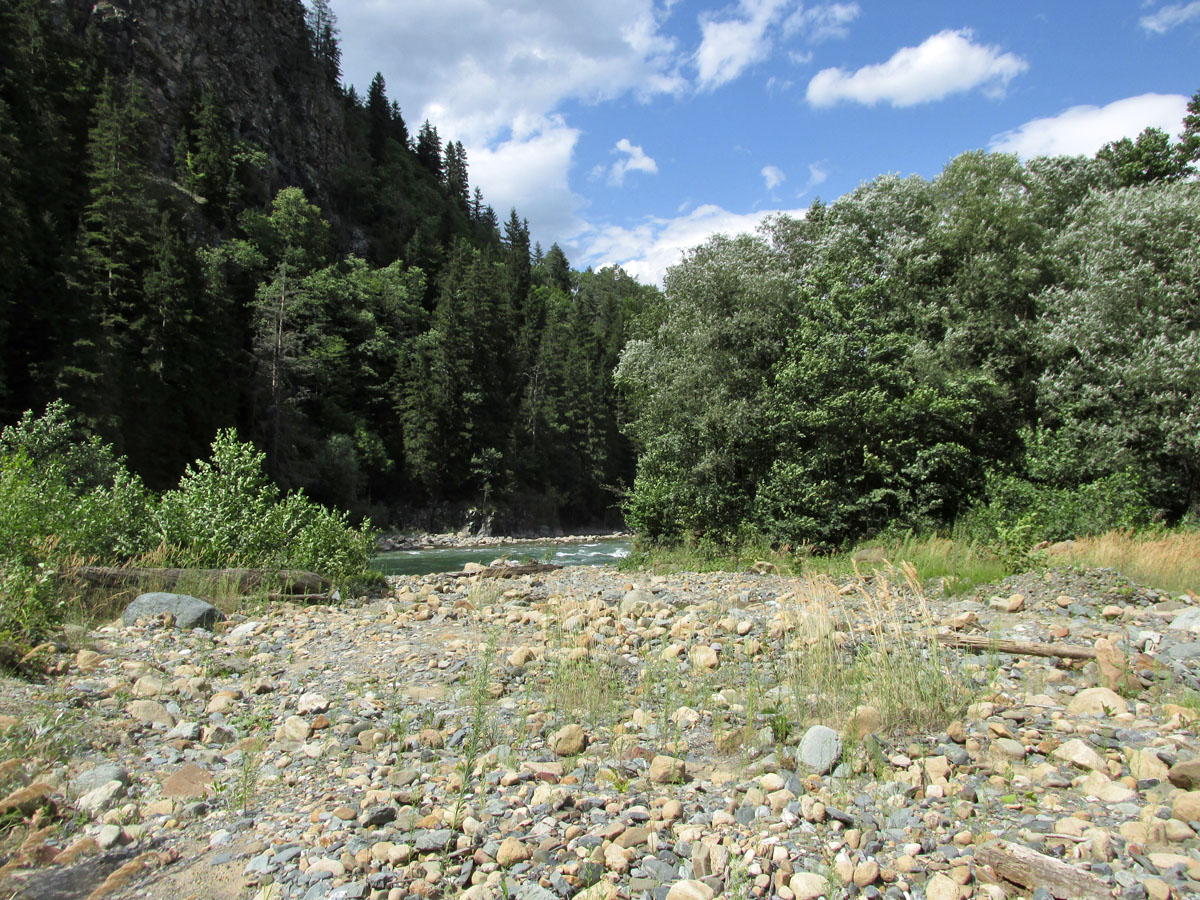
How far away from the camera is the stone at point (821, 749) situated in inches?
171

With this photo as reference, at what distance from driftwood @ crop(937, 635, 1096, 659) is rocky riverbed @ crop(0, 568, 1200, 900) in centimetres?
8

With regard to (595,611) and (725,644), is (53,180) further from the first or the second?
(725,644)

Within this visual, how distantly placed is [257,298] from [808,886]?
162 ft

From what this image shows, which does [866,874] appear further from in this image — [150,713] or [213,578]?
[213,578]

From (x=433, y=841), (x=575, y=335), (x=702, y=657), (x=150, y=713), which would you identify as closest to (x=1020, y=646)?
(x=702, y=657)

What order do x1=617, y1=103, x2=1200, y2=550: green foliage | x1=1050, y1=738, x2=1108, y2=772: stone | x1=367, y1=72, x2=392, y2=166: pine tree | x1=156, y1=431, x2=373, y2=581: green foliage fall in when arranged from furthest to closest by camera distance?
x1=367, y1=72, x2=392, y2=166: pine tree, x1=617, y1=103, x2=1200, y2=550: green foliage, x1=156, y1=431, x2=373, y2=581: green foliage, x1=1050, y1=738, x2=1108, y2=772: stone

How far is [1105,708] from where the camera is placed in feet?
16.0

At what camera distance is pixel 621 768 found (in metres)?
4.48

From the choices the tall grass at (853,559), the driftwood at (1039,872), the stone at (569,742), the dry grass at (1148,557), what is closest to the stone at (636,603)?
the tall grass at (853,559)

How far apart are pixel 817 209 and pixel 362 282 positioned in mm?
45193

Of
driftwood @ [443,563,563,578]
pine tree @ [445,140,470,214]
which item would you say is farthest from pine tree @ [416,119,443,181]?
driftwood @ [443,563,563,578]

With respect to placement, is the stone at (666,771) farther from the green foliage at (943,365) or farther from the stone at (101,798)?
the green foliage at (943,365)

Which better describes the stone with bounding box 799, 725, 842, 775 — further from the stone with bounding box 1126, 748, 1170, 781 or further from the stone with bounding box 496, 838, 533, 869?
the stone with bounding box 496, 838, 533, 869

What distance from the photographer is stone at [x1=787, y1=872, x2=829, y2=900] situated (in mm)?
3104
